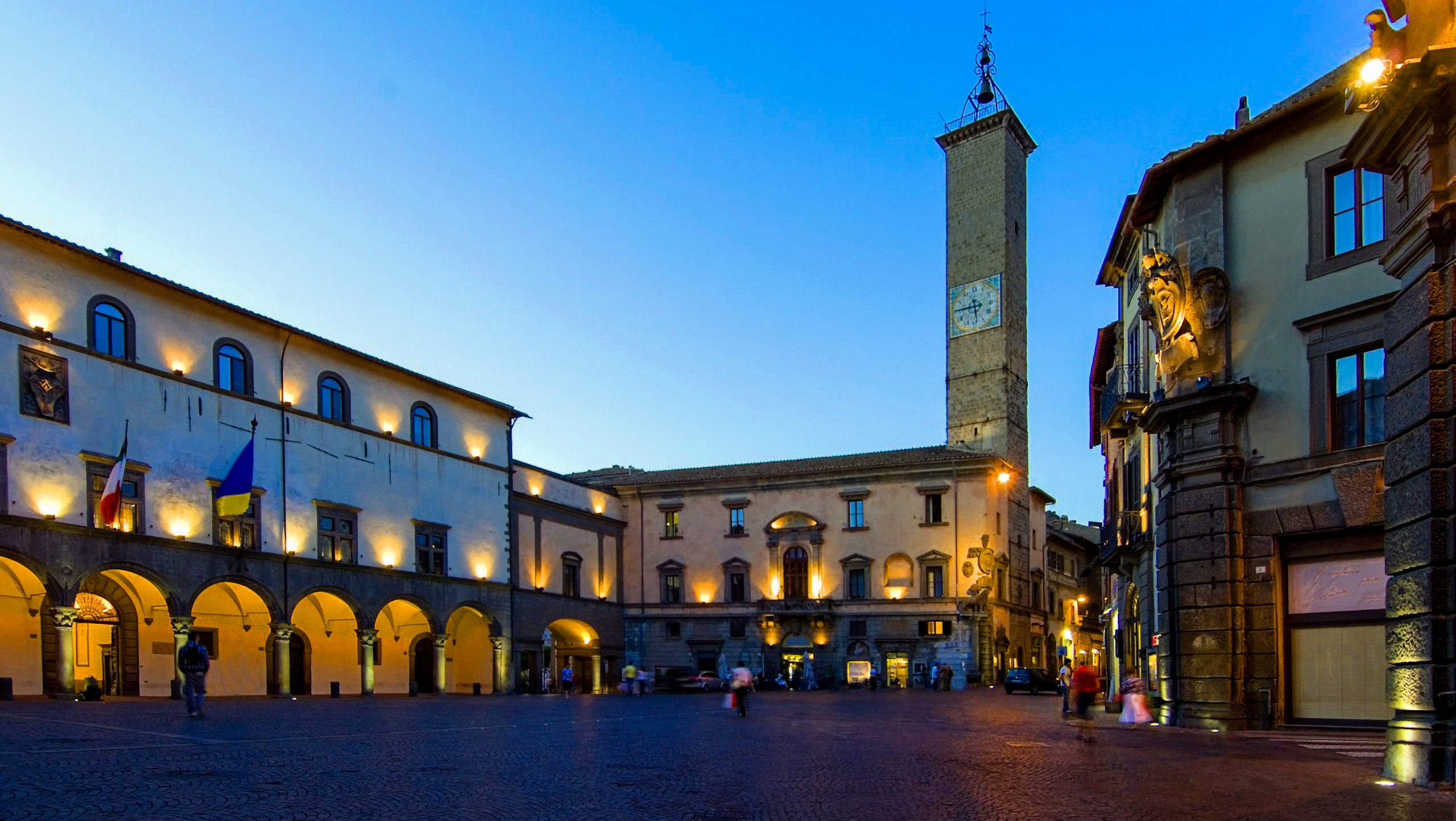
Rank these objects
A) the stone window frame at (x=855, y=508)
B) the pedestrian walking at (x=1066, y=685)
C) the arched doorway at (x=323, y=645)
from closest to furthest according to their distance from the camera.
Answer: the pedestrian walking at (x=1066, y=685), the arched doorway at (x=323, y=645), the stone window frame at (x=855, y=508)

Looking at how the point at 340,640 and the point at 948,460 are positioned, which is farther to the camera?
the point at 948,460

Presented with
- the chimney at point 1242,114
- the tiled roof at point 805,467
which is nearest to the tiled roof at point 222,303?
the tiled roof at point 805,467

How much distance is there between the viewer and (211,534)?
34062 millimetres

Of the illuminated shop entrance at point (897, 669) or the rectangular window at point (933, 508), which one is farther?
the rectangular window at point (933, 508)

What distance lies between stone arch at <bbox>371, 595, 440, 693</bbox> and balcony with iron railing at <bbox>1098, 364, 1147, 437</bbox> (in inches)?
1041

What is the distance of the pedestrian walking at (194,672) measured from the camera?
1959cm

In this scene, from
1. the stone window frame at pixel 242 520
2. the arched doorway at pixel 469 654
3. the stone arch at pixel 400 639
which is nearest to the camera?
the stone window frame at pixel 242 520

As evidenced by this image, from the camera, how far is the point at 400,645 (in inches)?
1721

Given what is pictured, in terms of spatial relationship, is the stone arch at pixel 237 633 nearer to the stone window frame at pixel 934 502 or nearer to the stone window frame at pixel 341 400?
the stone window frame at pixel 341 400

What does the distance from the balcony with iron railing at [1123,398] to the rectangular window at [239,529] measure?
24.9m

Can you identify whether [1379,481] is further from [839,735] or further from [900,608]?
[900,608]

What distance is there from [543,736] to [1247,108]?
17660 millimetres

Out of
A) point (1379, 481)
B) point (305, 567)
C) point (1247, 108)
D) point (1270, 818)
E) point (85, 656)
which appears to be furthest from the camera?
point (305, 567)

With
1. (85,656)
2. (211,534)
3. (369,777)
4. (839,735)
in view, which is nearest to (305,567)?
(211,534)
